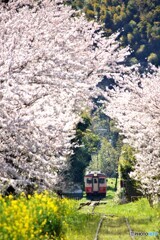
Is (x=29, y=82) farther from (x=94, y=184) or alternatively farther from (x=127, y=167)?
(x=94, y=184)

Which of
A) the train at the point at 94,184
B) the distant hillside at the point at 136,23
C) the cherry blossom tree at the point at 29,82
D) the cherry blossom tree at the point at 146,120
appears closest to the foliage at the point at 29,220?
the cherry blossom tree at the point at 29,82

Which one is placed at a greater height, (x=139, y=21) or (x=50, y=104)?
(x=139, y=21)

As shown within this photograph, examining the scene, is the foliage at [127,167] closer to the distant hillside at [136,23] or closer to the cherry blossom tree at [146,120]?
the cherry blossom tree at [146,120]

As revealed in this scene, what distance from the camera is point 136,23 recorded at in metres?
177

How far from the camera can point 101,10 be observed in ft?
562

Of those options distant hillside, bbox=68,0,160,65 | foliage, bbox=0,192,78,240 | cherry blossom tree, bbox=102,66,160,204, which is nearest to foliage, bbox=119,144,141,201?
cherry blossom tree, bbox=102,66,160,204

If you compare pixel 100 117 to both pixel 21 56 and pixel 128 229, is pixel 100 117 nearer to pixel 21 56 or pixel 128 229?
pixel 128 229

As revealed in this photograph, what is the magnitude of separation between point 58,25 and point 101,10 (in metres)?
155

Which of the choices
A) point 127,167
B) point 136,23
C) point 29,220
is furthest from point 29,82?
point 136,23

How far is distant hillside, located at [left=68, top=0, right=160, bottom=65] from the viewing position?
6791 inches

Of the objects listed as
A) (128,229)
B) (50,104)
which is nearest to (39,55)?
(50,104)

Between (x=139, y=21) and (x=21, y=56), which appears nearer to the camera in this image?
(x=21, y=56)

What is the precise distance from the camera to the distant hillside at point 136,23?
172500mm

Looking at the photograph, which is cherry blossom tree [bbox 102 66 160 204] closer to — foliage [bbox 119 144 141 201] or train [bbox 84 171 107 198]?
foliage [bbox 119 144 141 201]
